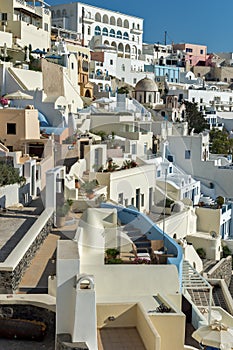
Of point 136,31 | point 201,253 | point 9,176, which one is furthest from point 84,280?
point 136,31

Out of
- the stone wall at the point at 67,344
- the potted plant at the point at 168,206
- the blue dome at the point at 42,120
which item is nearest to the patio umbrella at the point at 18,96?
the blue dome at the point at 42,120

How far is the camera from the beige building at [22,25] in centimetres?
3344

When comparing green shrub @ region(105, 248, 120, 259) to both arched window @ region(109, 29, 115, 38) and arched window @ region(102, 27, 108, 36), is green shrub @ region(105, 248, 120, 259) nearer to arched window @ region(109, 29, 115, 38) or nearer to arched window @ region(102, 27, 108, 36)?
arched window @ region(102, 27, 108, 36)

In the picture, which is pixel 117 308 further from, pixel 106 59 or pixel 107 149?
pixel 106 59

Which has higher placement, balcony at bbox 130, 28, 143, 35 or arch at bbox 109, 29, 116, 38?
balcony at bbox 130, 28, 143, 35

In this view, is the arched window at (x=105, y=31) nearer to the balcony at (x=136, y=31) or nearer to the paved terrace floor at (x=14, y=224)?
the balcony at (x=136, y=31)

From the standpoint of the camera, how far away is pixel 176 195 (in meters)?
20.2

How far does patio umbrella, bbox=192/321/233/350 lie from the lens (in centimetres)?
630

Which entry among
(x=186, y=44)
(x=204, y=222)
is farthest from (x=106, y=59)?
(x=204, y=222)

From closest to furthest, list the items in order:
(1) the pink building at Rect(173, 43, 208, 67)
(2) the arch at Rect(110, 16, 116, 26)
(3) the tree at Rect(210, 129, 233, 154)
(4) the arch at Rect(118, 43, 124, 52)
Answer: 1. (3) the tree at Rect(210, 129, 233, 154)
2. (4) the arch at Rect(118, 43, 124, 52)
3. (2) the arch at Rect(110, 16, 116, 26)
4. (1) the pink building at Rect(173, 43, 208, 67)

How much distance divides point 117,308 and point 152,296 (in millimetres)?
749

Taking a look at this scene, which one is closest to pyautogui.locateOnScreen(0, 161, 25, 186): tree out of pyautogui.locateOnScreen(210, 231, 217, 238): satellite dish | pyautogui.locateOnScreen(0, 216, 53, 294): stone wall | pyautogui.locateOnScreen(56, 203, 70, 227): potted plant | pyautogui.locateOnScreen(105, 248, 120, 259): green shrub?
pyautogui.locateOnScreen(56, 203, 70, 227): potted plant

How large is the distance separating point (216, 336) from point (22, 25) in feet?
99.3

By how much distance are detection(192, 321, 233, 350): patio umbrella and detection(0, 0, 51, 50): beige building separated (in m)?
28.0
